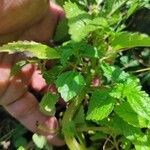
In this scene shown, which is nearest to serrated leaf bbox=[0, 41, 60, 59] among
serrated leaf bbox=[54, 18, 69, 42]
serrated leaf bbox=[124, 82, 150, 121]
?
serrated leaf bbox=[124, 82, 150, 121]

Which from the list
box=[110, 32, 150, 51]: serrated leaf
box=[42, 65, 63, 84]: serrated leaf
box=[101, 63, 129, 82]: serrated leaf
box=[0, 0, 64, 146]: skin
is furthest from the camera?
box=[0, 0, 64, 146]: skin

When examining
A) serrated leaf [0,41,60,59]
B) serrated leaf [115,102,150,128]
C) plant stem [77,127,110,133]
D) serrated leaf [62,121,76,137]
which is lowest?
plant stem [77,127,110,133]

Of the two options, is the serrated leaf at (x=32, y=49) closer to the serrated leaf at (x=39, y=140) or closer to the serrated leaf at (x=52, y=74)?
the serrated leaf at (x=52, y=74)

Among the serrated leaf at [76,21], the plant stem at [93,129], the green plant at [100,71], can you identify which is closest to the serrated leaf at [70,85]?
the green plant at [100,71]

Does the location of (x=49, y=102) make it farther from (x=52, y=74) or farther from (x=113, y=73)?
(x=113, y=73)

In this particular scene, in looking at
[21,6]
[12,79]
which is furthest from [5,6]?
[12,79]

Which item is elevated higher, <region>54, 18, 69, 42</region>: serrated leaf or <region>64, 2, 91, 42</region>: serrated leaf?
<region>64, 2, 91, 42</region>: serrated leaf

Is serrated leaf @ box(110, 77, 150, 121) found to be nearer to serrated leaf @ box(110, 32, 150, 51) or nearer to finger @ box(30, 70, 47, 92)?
serrated leaf @ box(110, 32, 150, 51)
